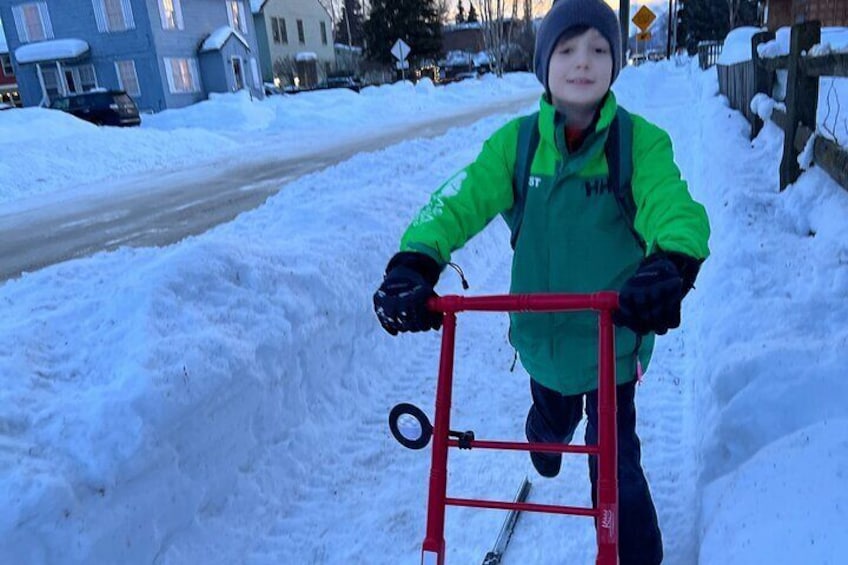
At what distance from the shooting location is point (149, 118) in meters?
27.8

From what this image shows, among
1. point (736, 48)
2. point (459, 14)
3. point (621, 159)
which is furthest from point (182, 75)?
point (459, 14)

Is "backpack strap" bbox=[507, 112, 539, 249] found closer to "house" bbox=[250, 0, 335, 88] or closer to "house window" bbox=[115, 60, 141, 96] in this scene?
"house window" bbox=[115, 60, 141, 96]

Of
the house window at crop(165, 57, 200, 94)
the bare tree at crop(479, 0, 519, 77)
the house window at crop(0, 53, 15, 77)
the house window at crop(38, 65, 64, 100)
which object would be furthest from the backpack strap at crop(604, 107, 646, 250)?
the house window at crop(0, 53, 15, 77)

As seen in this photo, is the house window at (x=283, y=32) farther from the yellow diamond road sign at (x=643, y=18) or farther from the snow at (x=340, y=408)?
the snow at (x=340, y=408)

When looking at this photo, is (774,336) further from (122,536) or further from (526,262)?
(122,536)

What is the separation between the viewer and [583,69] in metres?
2.24

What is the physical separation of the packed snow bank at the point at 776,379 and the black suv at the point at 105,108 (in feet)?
72.9

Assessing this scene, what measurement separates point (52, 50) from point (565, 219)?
3661 cm

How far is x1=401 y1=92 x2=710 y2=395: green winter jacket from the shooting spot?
2.25m

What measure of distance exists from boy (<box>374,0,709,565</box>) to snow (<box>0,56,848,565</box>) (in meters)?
0.62

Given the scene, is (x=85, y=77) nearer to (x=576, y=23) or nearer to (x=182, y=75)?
(x=182, y=75)

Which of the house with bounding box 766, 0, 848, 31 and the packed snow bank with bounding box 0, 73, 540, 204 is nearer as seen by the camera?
the packed snow bank with bounding box 0, 73, 540, 204

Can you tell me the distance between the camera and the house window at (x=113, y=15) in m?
31.9

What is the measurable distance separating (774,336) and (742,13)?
61334mm
